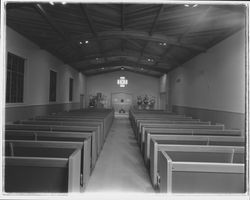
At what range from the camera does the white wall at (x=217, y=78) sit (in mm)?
5893

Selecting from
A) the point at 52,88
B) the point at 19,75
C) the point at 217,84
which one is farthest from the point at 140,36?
the point at 52,88

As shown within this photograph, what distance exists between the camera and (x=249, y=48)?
0.95 meters

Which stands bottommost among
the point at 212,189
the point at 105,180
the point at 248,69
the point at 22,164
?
the point at 105,180

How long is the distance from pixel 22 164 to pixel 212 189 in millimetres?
1417

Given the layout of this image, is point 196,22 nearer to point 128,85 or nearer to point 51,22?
point 51,22

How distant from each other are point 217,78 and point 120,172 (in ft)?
16.9

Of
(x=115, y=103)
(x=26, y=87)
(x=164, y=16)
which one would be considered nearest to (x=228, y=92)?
(x=164, y=16)

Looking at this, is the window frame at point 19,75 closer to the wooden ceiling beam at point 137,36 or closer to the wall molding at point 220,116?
the wooden ceiling beam at point 137,36

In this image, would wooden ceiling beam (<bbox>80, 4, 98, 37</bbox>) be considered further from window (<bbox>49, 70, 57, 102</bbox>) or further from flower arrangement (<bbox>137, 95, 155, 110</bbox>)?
flower arrangement (<bbox>137, 95, 155, 110</bbox>)

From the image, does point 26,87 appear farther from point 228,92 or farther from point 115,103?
point 115,103

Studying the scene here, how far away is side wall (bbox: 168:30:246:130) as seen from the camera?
19.2 ft

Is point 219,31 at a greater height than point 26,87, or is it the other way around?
point 219,31

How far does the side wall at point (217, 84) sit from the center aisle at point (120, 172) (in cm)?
210

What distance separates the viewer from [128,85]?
18594mm
